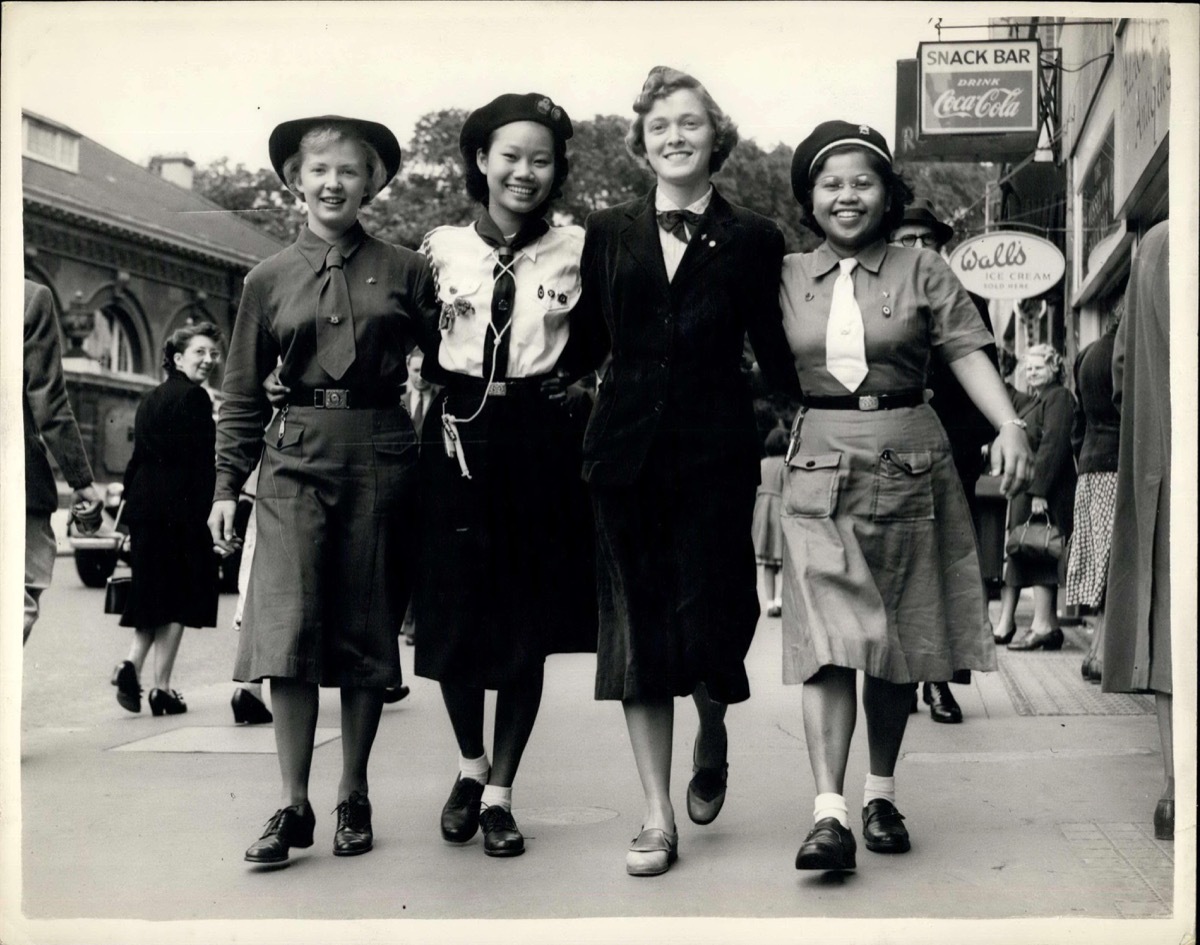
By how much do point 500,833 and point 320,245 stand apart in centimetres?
194

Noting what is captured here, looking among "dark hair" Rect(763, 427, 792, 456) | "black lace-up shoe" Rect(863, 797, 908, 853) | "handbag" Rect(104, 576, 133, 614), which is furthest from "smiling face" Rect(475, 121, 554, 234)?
"dark hair" Rect(763, 427, 792, 456)

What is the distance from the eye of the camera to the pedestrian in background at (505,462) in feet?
16.1

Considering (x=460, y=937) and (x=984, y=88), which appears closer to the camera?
(x=460, y=937)

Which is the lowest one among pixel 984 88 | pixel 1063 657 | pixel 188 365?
pixel 1063 657

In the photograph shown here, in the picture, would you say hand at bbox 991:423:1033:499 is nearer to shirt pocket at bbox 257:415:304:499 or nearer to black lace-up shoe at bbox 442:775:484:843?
black lace-up shoe at bbox 442:775:484:843

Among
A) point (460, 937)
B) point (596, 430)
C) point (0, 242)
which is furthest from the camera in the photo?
point (596, 430)

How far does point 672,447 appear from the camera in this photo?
4691mm

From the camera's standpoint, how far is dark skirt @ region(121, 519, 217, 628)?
26.5ft

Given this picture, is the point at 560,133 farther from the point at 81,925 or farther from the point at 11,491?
the point at 81,925

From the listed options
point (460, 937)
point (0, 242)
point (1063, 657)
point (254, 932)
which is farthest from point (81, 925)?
point (1063, 657)

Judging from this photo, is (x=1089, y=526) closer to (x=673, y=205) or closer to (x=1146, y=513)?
(x=1146, y=513)

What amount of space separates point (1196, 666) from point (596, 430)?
5.98ft

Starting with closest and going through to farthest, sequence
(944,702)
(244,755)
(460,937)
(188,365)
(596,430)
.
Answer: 1. (460,937)
2. (596,430)
3. (244,755)
4. (944,702)
5. (188,365)

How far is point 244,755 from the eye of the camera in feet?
22.1
